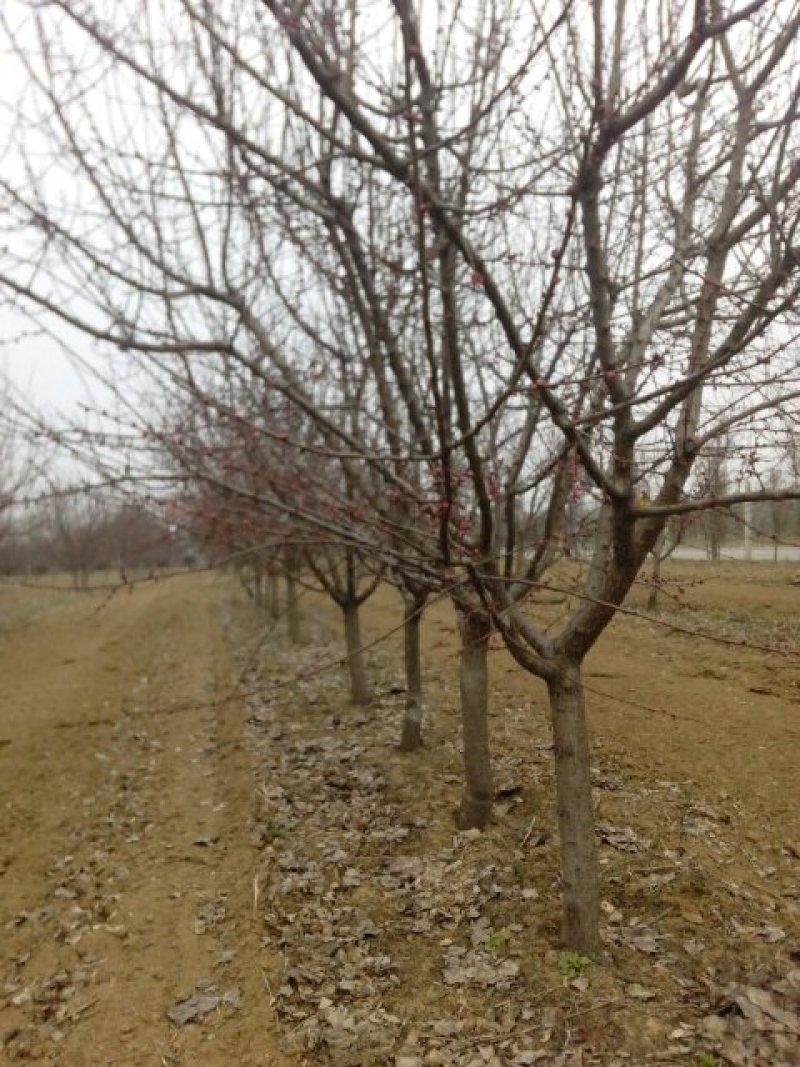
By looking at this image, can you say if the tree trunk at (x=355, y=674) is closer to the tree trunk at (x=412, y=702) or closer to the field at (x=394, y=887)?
the field at (x=394, y=887)

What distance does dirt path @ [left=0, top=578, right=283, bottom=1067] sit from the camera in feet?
11.8

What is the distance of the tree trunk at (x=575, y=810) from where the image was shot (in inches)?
137

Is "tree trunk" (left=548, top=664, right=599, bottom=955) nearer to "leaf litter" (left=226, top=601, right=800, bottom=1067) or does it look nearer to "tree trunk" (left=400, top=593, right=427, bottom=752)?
"leaf litter" (left=226, top=601, right=800, bottom=1067)

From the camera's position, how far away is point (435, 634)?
13125mm

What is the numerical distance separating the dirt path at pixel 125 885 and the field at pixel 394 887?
0.02 metres

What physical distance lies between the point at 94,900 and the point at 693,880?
3.57 metres

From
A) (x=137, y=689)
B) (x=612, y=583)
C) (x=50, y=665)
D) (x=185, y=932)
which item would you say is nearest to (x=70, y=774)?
(x=185, y=932)

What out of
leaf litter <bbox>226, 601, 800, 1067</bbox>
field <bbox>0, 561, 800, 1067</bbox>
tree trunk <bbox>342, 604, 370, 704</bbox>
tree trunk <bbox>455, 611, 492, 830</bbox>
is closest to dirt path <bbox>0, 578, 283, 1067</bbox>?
field <bbox>0, 561, 800, 1067</bbox>

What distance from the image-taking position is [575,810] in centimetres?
350

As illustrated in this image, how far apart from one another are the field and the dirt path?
2 centimetres

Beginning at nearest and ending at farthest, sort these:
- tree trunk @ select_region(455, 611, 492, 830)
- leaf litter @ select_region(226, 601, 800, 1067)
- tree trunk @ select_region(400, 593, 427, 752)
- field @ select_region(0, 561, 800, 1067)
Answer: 1. leaf litter @ select_region(226, 601, 800, 1067)
2. field @ select_region(0, 561, 800, 1067)
3. tree trunk @ select_region(455, 611, 492, 830)
4. tree trunk @ select_region(400, 593, 427, 752)

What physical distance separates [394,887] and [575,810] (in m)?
1.56

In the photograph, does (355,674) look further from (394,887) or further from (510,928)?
(510,928)

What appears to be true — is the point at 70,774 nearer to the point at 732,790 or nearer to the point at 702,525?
the point at 732,790
